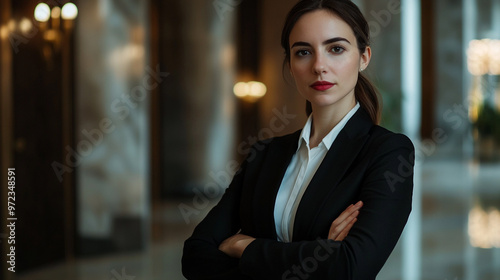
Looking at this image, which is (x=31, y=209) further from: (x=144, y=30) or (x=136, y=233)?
(x=144, y=30)

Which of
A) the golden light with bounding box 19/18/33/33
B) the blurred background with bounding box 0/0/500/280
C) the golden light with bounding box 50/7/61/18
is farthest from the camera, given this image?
the golden light with bounding box 50/7/61/18

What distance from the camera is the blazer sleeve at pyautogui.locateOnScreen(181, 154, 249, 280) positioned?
1989 millimetres

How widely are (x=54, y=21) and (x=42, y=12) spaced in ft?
0.99

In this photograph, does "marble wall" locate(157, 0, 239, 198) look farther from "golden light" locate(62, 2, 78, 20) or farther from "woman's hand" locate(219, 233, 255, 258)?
"woman's hand" locate(219, 233, 255, 258)

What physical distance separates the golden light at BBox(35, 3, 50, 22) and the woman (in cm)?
456

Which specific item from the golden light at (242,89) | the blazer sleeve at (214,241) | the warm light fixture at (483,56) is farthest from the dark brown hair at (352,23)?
the warm light fixture at (483,56)

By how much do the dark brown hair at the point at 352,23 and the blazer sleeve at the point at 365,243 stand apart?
0.22m

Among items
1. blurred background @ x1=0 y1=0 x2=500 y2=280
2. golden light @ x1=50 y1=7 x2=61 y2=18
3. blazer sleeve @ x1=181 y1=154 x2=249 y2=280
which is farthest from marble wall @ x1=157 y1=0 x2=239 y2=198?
blazer sleeve @ x1=181 y1=154 x2=249 y2=280

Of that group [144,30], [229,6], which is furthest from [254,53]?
[144,30]

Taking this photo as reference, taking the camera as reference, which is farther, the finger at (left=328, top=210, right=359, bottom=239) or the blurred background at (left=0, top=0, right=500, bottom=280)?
the blurred background at (left=0, top=0, right=500, bottom=280)

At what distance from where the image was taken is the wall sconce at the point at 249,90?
1167 cm

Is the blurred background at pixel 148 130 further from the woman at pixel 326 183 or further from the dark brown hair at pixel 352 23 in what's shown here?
the woman at pixel 326 183

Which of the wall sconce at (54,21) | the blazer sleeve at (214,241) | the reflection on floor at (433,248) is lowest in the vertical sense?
the reflection on floor at (433,248)

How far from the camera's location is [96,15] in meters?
6.80
